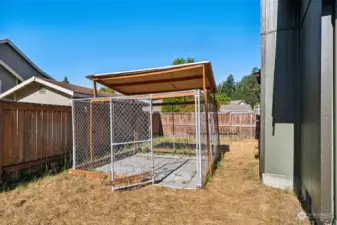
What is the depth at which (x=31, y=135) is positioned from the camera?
17.6ft

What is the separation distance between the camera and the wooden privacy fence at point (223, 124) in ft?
41.2

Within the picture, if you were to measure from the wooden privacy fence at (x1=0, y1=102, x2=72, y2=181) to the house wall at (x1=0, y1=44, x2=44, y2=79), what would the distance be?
911cm

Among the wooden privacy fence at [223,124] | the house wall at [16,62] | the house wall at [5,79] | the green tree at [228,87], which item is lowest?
the wooden privacy fence at [223,124]

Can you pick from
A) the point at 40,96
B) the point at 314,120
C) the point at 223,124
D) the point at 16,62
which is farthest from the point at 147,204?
the point at 16,62

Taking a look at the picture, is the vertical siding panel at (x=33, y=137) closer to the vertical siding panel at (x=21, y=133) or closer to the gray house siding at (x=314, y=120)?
the vertical siding panel at (x=21, y=133)

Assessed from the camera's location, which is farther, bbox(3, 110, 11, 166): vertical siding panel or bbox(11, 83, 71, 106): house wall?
bbox(11, 83, 71, 106): house wall

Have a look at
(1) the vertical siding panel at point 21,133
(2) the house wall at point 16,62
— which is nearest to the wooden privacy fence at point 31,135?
(1) the vertical siding panel at point 21,133

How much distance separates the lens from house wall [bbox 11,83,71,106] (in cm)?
934

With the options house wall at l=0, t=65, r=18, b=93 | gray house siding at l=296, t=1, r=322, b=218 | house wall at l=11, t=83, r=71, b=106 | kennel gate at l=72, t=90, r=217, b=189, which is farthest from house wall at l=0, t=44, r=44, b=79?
gray house siding at l=296, t=1, r=322, b=218

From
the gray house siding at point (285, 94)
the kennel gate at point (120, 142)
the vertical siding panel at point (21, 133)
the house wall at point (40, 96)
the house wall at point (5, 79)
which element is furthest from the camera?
the house wall at point (5, 79)

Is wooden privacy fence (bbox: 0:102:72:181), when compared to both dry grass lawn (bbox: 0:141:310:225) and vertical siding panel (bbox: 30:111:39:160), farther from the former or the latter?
dry grass lawn (bbox: 0:141:310:225)

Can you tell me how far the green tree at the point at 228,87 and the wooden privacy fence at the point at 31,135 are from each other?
55.1m

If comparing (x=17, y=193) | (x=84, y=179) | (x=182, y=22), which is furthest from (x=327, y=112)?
(x=182, y=22)

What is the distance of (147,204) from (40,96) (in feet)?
26.9
